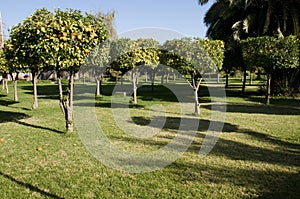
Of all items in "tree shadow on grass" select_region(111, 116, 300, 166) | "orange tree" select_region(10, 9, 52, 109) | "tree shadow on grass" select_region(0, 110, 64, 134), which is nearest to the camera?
"tree shadow on grass" select_region(111, 116, 300, 166)

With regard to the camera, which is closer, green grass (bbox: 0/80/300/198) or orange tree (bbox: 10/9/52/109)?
green grass (bbox: 0/80/300/198)

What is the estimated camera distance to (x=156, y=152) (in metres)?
7.16

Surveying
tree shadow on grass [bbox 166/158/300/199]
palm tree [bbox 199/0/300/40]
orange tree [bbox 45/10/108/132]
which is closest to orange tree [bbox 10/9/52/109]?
orange tree [bbox 45/10/108/132]

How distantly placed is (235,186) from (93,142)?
14.5 ft

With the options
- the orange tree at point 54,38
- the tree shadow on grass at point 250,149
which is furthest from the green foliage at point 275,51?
the orange tree at point 54,38

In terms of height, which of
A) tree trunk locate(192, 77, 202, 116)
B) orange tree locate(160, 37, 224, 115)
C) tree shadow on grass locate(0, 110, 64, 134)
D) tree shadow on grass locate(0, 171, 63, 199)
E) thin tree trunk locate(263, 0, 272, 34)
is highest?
thin tree trunk locate(263, 0, 272, 34)

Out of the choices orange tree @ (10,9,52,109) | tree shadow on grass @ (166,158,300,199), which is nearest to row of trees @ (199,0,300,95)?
tree shadow on grass @ (166,158,300,199)

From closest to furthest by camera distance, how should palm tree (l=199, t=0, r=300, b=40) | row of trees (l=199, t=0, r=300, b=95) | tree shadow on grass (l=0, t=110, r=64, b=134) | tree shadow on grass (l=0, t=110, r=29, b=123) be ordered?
tree shadow on grass (l=0, t=110, r=64, b=134), tree shadow on grass (l=0, t=110, r=29, b=123), palm tree (l=199, t=0, r=300, b=40), row of trees (l=199, t=0, r=300, b=95)

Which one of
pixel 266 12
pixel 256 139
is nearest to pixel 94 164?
pixel 256 139

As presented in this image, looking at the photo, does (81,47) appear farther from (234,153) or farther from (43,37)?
→ (234,153)

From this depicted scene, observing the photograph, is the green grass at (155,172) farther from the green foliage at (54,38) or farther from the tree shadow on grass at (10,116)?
the green foliage at (54,38)

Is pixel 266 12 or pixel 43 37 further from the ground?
pixel 266 12

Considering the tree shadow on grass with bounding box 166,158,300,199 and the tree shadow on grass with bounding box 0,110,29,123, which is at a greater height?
the tree shadow on grass with bounding box 0,110,29,123

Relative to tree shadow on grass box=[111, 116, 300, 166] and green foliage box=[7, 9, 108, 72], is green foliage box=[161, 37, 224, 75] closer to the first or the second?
tree shadow on grass box=[111, 116, 300, 166]
